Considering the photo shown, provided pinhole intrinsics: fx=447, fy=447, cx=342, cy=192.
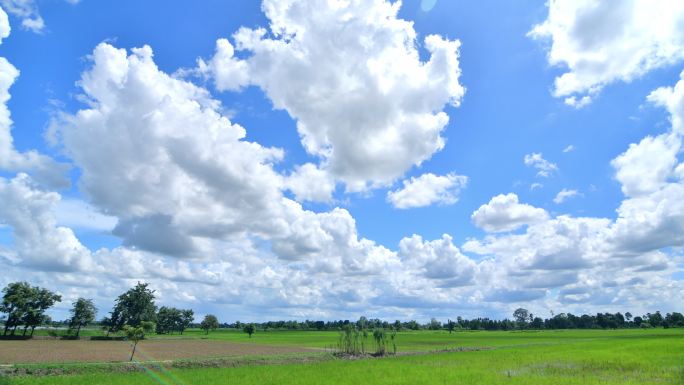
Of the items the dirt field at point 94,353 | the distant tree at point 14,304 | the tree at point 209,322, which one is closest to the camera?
the dirt field at point 94,353

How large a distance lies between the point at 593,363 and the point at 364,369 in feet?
63.3

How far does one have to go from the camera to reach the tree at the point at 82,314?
283 feet

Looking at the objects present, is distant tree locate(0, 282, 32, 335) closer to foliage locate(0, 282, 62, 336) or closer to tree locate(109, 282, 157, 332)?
foliage locate(0, 282, 62, 336)

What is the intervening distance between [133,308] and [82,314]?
1192 centimetres

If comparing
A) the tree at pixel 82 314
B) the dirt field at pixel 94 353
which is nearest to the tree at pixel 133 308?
the tree at pixel 82 314

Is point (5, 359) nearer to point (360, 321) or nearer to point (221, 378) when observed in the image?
point (221, 378)

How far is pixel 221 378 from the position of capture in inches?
1173

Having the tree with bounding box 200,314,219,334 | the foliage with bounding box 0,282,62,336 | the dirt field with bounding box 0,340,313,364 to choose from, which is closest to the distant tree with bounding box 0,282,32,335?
the foliage with bounding box 0,282,62,336

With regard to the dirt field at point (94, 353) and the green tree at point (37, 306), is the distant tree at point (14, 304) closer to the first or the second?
the green tree at point (37, 306)

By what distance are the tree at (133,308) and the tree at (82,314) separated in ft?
25.0

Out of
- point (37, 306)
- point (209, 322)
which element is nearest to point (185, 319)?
point (209, 322)

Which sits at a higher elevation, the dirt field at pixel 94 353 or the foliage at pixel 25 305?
the foliage at pixel 25 305

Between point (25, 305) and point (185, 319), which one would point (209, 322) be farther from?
point (25, 305)

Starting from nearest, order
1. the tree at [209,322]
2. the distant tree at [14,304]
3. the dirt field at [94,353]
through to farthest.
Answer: the dirt field at [94,353], the distant tree at [14,304], the tree at [209,322]
